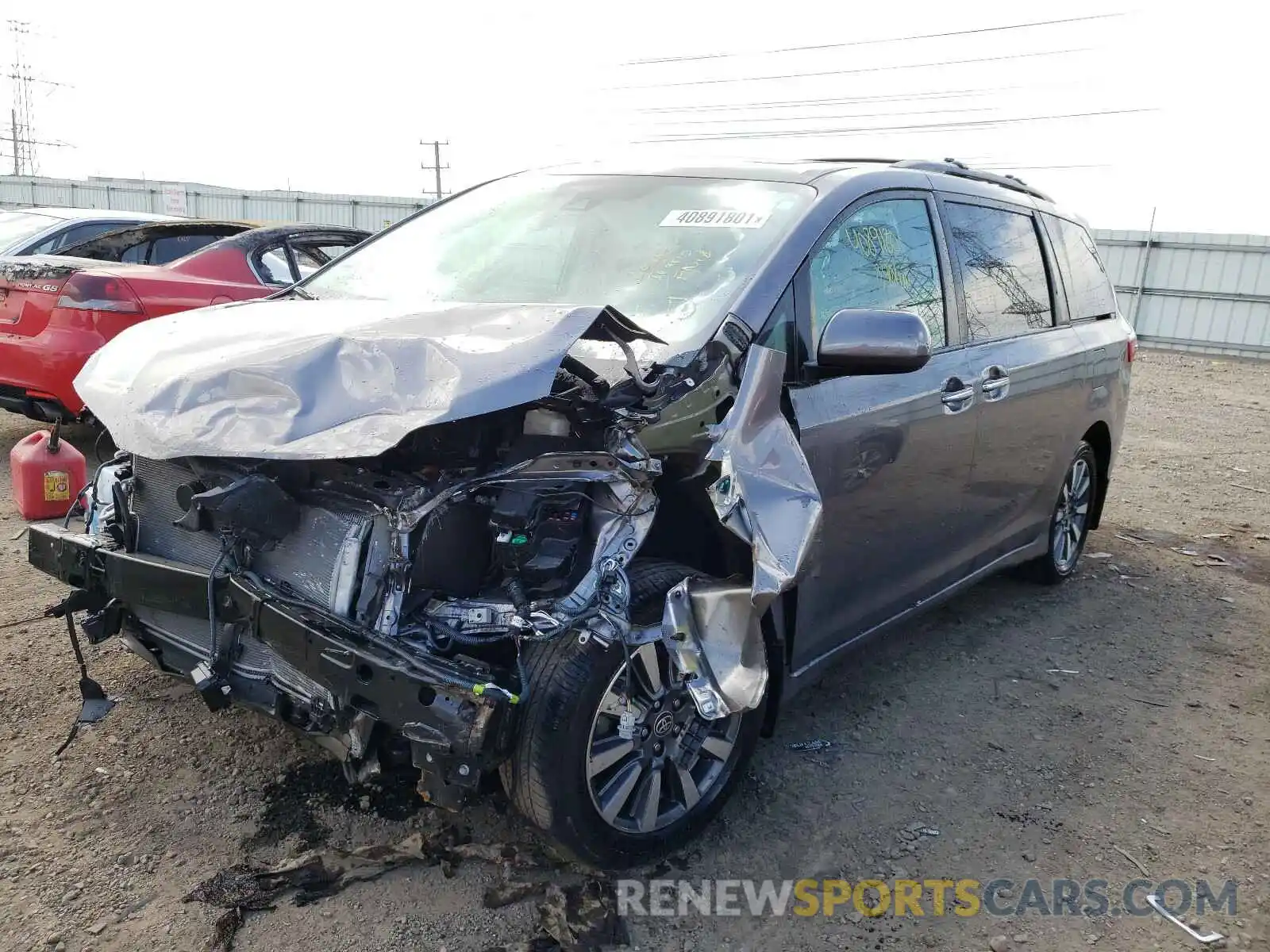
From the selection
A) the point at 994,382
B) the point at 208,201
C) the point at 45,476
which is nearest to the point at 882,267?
the point at 994,382

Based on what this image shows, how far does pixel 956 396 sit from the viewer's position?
11.7 feet

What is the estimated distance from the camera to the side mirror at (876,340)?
280cm

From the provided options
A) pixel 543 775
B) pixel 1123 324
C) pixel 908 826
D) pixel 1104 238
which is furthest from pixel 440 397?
pixel 1104 238

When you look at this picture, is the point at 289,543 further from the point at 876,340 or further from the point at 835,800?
the point at 835,800

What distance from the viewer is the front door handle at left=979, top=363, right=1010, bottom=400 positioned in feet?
12.3

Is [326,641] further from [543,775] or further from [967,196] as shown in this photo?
[967,196]

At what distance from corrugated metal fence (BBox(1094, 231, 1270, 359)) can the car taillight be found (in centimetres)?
1737

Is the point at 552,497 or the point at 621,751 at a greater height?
the point at 552,497

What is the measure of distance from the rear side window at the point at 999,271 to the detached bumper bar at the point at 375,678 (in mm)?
2511

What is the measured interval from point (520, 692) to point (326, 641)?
18.2 inches

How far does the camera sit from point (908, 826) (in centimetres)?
299

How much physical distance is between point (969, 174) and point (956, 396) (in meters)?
1.24

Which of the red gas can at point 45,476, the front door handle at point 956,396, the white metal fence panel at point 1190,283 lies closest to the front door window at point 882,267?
the front door handle at point 956,396

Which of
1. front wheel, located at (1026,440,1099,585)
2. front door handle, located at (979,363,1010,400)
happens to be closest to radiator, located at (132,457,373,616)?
front door handle, located at (979,363,1010,400)
